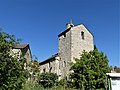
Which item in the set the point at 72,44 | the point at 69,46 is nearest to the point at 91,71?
the point at 72,44

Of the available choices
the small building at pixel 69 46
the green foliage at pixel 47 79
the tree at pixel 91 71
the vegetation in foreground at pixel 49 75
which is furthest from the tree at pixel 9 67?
the small building at pixel 69 46

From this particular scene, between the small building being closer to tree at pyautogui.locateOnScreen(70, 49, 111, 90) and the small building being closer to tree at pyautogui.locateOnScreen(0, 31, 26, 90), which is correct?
tree at pyautogui.locateOnScreen(70, 49, 111, 90)

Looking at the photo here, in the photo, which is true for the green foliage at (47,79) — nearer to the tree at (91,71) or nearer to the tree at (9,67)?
the tree at (91,71)

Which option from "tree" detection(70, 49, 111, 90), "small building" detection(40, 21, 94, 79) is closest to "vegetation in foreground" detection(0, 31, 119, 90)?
"tree" detection(70, 49, 111, 90)

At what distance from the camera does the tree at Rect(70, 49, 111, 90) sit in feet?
84.0

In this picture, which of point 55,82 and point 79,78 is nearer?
point 79,78

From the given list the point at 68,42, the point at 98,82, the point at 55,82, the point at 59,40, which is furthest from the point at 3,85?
the point at 59,40

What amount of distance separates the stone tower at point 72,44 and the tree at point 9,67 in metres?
22.0

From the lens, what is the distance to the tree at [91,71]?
2560 cm

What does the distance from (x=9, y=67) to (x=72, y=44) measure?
23394mm

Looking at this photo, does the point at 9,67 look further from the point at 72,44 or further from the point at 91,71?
the point at 72,44

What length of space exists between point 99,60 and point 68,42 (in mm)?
7913

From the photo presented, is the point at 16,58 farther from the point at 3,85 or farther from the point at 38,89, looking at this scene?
the point at 38,89

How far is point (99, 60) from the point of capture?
2727 centimetres
